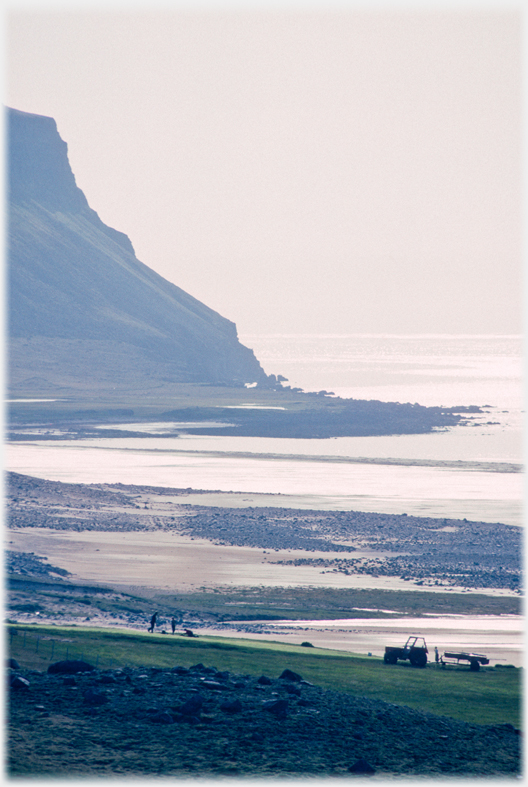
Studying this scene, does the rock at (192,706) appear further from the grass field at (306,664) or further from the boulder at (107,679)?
the grass field at (306,664)

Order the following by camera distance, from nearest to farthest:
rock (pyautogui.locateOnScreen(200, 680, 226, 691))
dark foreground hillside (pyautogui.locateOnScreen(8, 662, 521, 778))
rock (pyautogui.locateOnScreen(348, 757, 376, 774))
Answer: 1. dark foreground hillside (pyautogui.locateOnScreen(8, 662, 521, 778))
2. rock (pyautogui.locateOnScreen(348, 757, 376, 774))
3. rock (pyautogui.locateOnScreen(200, 680, 226, 691))

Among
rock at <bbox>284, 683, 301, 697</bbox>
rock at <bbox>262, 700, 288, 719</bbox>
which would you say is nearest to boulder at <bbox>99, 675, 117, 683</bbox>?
rock at <bbox>262, 700, 288, 719</bbox>

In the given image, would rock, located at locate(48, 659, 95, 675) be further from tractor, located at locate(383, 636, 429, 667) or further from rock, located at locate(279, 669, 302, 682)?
tractor, located at locate(383, 636, 429, 667)

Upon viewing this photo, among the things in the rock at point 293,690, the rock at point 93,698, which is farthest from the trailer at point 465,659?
the rock at point 93,698

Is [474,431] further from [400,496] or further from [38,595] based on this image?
[38,595]

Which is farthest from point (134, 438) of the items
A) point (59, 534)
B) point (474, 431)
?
point (59, 534)

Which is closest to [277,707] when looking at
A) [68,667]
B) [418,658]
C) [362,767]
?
[362,767]

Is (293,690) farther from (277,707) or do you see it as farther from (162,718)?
(162,718)
